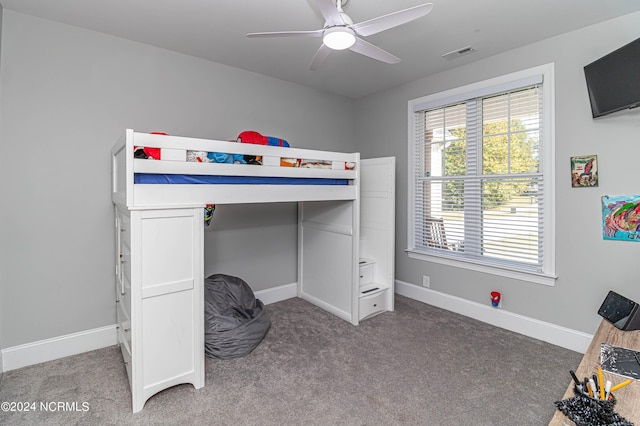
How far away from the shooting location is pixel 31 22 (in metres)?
2.32

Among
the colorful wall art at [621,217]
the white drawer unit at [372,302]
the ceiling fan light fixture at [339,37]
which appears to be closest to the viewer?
the ceiling fan light fixture at [339,37]

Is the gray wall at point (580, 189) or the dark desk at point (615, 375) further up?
the gray wall at point (580, 189)

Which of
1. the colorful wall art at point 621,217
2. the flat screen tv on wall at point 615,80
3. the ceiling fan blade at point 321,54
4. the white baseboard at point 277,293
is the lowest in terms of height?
the white baseboard at point 277,293

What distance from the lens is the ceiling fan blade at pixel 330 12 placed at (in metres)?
1.55

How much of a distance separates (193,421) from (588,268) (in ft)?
9.81

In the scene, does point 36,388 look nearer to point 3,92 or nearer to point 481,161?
point 3,92

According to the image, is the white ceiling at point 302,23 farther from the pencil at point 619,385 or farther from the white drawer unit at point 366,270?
the pencil at point 619,385

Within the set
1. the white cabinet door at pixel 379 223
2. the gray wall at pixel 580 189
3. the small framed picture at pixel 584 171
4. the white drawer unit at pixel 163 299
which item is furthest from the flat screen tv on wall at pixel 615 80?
the white drawer unit at pixel 163 299

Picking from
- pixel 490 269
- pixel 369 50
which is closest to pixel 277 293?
pixel 490 269

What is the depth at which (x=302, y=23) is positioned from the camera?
2406mm

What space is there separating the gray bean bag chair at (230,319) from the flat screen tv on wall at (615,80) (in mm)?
3070

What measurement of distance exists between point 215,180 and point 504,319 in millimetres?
2820

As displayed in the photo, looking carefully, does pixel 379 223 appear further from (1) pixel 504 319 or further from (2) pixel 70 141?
(2) pixel 70 141

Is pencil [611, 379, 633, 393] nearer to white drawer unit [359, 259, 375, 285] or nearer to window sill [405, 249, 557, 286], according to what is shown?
window sill [405, 249, 557, 286]
